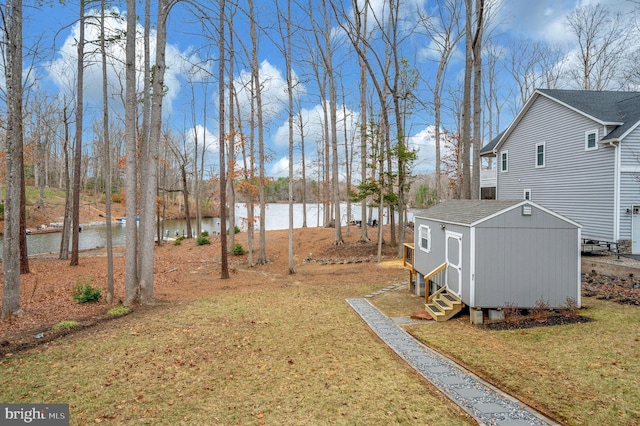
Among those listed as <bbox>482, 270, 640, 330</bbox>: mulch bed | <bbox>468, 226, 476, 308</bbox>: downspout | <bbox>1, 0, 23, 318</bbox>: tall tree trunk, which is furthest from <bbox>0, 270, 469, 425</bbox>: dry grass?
<bbox>482, 270, 640, 330</bbox>: mulch bed

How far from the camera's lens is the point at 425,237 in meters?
11.2

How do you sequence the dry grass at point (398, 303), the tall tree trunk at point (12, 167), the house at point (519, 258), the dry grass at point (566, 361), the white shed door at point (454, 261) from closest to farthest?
the dry grass at point (566, 361) → the tall tree trunk at point (12, 167) → the house at point (519, 258) → the white shed door at point (454, 261) → the dry grass at point (398, 303)

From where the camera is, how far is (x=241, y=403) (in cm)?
453

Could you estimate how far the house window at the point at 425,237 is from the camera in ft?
35.4

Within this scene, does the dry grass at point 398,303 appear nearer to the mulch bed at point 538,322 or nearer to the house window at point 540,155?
the mulch bed at point 538,322

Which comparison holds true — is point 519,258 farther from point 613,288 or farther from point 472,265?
point 613,288

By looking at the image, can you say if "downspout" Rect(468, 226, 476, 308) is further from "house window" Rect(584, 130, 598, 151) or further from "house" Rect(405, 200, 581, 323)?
"house window" Rect(584, 130, 598, 151)

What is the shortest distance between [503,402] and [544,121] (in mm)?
17604

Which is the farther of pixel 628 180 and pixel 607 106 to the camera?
pixel 607 106

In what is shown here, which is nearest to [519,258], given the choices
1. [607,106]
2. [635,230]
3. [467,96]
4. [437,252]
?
[437,252]

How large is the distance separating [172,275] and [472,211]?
43.0 feet

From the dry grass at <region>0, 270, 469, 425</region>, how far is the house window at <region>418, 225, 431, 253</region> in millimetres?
3960

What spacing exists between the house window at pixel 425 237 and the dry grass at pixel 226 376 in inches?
156

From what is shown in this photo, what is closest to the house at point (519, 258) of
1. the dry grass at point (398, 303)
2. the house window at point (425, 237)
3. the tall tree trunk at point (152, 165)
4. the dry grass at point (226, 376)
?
the dry grass at point (398, 303)
